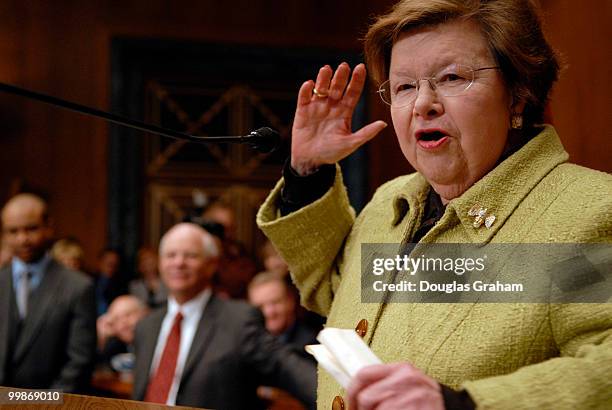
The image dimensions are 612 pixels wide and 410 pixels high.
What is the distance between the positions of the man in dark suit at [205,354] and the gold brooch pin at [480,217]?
191 centimetres

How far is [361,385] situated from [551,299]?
31cm

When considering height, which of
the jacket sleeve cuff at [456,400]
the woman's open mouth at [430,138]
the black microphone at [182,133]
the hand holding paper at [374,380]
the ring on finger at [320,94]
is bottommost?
the jacket sleeve cuff at [456,400]

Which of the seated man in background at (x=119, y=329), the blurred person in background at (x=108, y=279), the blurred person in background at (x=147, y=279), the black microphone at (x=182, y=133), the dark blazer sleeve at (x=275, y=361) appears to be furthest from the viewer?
the blurred person in background at (x=108, y=279)

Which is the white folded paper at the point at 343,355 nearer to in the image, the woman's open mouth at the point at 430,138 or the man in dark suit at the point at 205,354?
the woman's open mouth at the point at 430,138

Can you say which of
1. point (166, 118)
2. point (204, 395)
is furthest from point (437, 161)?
point (166, 118)

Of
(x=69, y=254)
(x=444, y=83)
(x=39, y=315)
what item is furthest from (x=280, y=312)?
(x=444, y=83)

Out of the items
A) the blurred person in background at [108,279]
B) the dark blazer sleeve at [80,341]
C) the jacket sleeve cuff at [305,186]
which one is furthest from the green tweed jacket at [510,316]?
the blurred person in background at [108,279]

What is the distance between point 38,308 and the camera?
4.07 meters

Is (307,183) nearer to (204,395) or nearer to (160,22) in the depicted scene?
(204,395)

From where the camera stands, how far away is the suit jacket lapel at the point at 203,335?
357cm

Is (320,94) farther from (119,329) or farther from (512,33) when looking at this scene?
(119,329)

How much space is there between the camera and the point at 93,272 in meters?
7.04

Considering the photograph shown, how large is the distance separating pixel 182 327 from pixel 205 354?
26 cm

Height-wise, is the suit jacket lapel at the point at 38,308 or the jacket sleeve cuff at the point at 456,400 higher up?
the suit jacket lapel at the point at 38,308
